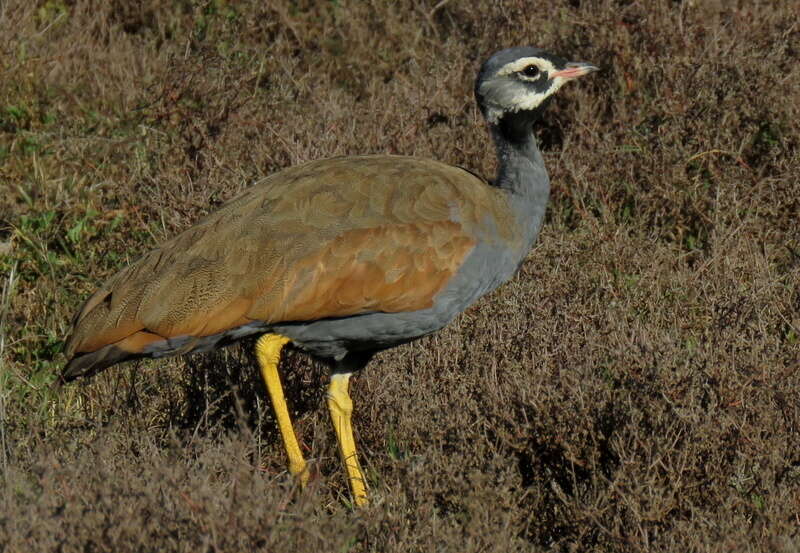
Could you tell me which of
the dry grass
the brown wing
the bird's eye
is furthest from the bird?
the bird's eye

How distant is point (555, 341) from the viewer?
16.1ft

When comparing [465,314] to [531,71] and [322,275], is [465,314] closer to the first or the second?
[531,71]

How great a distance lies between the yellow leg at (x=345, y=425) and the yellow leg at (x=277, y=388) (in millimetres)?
161

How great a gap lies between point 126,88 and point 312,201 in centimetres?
281

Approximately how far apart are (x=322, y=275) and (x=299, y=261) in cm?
9

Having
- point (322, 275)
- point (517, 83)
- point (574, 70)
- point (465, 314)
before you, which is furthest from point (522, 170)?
point (322, 275)

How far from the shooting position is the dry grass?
374cm

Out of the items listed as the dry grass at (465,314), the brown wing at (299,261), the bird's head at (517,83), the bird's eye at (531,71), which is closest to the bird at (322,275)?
the brown wing at (299,261)

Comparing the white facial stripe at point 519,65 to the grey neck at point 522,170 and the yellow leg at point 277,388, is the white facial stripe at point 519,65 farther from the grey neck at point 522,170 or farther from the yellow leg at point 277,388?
the yellow leg at point 277,388

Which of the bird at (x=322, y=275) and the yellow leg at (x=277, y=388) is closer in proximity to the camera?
the bird at (x=322, y=275)

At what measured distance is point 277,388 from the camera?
4602 millimetres

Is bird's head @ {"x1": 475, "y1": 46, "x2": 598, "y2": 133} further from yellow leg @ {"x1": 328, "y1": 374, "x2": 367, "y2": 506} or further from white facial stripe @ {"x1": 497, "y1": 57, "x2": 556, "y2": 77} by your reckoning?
yellow leg @ {"x1": 328, "y1": 374, "x2": 367, "y2": 506}

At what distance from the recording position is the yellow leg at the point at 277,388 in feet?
14.7

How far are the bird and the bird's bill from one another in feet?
2.07
